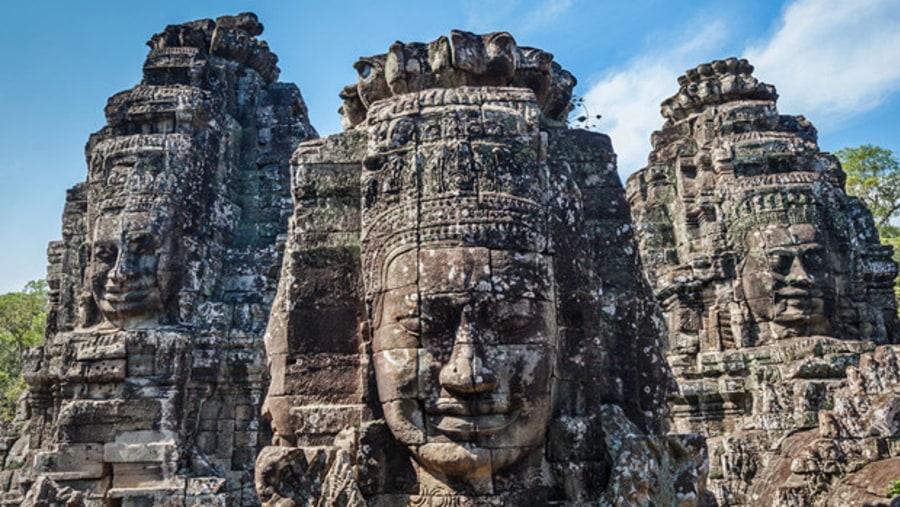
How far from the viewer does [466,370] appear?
173 inches

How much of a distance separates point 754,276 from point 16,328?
2452 cm

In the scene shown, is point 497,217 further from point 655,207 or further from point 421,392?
point 655,207

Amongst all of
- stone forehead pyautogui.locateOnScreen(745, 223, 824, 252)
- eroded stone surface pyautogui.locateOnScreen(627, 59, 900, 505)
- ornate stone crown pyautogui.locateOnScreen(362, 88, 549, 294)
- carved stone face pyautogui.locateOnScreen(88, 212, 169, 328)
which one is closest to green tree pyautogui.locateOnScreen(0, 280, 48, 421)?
carved stone face pyautogui.locateOnScreen(88, 212, 169, 328)

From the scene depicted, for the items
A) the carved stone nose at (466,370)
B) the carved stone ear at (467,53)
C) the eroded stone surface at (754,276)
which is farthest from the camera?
the eroded stone surface at (754,276)

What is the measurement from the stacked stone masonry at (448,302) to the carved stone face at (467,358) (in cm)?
2

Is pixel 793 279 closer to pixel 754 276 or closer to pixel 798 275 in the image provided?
pixel 798 275

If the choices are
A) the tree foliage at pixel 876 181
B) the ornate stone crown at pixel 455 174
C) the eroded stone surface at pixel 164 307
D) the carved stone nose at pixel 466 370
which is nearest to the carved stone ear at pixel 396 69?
the ornate stone crown at pixel 455 174

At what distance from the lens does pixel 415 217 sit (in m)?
4.84

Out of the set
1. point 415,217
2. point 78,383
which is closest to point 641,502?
point 415,217

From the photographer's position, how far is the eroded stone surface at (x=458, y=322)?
178 inches

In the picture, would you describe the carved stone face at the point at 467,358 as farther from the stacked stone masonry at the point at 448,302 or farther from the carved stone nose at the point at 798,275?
the carved stone nose at the point at 798,275

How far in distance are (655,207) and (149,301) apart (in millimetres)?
8720

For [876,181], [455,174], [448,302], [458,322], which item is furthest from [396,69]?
[876,181]

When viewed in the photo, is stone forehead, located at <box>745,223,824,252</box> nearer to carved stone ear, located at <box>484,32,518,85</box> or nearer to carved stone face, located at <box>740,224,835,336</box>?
carved stone face, located at <box>740,224,835,336</box>
